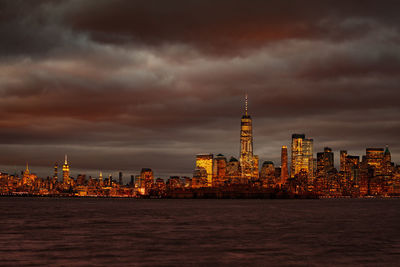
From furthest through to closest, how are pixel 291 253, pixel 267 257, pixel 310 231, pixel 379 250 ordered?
pixel 310 231 → pixel 379 250 → pixel 291 253 → pixel 267 257

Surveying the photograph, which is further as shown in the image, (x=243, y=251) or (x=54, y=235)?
(x=54, y=235)

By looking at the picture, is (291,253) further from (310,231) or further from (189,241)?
(310,231)

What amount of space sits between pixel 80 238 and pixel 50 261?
25.4 m

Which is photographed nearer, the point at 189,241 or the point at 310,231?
the point at 189,241

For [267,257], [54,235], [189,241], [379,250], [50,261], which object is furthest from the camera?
[54,235]

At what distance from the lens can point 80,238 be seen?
8119 centimetres

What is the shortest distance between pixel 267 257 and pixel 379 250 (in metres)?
17.8

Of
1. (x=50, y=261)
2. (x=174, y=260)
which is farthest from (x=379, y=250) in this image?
(x=50, y=261)

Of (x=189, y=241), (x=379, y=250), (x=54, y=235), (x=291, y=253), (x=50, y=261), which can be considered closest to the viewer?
(x=50, y=261)

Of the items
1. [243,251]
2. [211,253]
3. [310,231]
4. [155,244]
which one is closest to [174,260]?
[211,253]

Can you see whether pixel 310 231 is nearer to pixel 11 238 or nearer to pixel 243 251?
pixel 243 251

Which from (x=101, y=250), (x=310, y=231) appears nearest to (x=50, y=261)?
(x=101, y=250)

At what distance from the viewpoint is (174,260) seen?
58.2 meters

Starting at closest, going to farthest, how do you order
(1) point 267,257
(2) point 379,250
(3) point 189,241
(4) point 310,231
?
(1) point 267,257, (2) point 379,250, (3) point 189,241, (4) point 310,231
